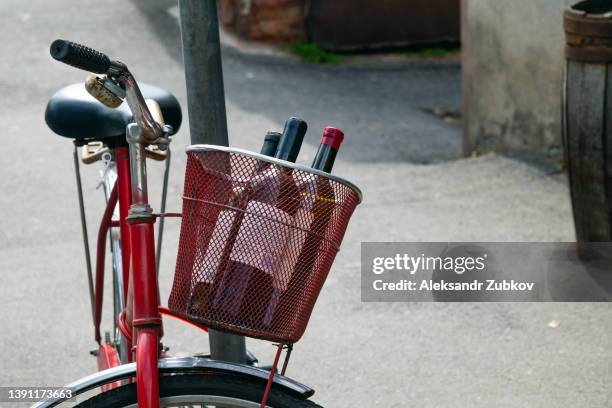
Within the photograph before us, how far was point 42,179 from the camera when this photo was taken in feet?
20.2

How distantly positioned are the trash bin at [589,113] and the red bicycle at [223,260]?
99.1 inches

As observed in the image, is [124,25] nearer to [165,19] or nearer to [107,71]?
[165,19]

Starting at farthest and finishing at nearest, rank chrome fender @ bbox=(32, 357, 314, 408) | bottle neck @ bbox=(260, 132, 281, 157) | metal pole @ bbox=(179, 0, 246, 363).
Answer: metal pole @ bbox=(179, 0, 246, 363), bottle neck @ bbox=(260, 132, 281, 157), chrome fender @ bbox=(32, 357, 314, 408)

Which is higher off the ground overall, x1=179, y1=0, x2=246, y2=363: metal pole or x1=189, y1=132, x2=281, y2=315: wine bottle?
x1=179, y1=0, x2=246, y2=363: metal pole

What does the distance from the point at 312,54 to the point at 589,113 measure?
15.7ft

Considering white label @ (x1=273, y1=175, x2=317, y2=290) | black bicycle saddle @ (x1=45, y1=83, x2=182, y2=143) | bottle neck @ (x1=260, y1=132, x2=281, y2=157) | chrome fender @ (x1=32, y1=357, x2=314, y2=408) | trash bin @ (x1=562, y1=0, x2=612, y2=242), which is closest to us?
white label @ (x1=273, y1=175, x2=317, y2=290)

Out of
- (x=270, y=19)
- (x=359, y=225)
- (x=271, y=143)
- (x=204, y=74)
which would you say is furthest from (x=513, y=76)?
(x=271, y=143)

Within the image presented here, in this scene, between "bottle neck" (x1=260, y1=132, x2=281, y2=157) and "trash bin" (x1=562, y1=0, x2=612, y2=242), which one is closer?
"bottle neck" (x1=260, y1=132, x2=281, y2=157)

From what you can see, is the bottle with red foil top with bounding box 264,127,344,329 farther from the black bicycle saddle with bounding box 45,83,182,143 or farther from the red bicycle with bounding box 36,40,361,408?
the black bicycle saddle with bounding box 45,83,182,143

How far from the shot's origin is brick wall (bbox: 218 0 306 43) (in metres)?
8.85

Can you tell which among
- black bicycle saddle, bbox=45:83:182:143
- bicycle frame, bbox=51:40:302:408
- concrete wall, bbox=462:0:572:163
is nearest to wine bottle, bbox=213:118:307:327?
bicycle frame, bbox=51:40:302:408

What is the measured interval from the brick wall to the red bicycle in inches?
271

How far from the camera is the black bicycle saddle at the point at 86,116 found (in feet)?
9.15

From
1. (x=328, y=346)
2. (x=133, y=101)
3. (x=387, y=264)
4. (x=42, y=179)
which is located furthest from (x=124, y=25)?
(x=133, y=101)
